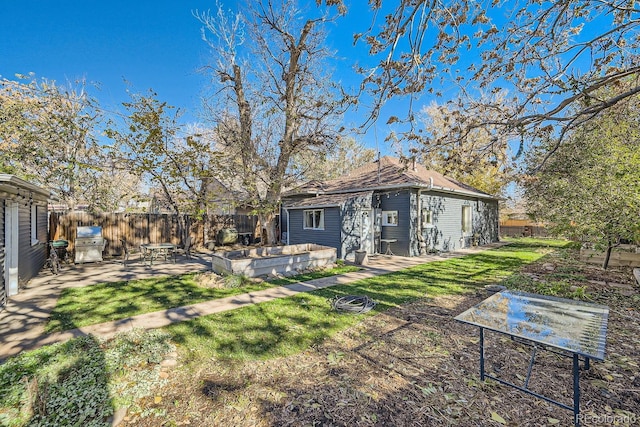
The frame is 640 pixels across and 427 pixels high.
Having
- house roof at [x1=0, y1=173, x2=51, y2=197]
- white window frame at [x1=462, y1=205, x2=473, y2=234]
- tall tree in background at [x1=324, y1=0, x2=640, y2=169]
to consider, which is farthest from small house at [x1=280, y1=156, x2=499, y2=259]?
house roof at [x1=0, y1=173, x2=51, y2=197]

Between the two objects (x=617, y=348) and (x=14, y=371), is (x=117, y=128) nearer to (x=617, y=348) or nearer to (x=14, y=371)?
(x=14, y=371)

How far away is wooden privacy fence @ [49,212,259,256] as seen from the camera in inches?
443

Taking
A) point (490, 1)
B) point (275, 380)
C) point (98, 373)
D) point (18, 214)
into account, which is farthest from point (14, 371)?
point (490, 1)

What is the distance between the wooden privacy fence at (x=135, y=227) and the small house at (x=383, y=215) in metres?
4.92

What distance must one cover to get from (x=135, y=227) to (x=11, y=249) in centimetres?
690

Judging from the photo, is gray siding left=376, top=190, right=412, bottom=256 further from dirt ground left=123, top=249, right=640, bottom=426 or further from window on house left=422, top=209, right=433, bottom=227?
dirt ground left=123, top=249, right=640, bottom=426

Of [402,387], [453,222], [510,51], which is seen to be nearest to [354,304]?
[402,387]

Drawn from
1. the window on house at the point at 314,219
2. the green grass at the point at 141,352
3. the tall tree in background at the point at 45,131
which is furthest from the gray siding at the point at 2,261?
the window on house at the point at 314,219

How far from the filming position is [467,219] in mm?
16125

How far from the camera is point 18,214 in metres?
6.82

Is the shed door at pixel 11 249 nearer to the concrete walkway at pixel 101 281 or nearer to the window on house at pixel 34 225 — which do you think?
the concrete walkway at pixel 101 281

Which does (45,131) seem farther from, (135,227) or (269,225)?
(269,225)

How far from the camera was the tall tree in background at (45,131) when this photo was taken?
916 cm

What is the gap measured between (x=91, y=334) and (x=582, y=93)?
26.8 feet
